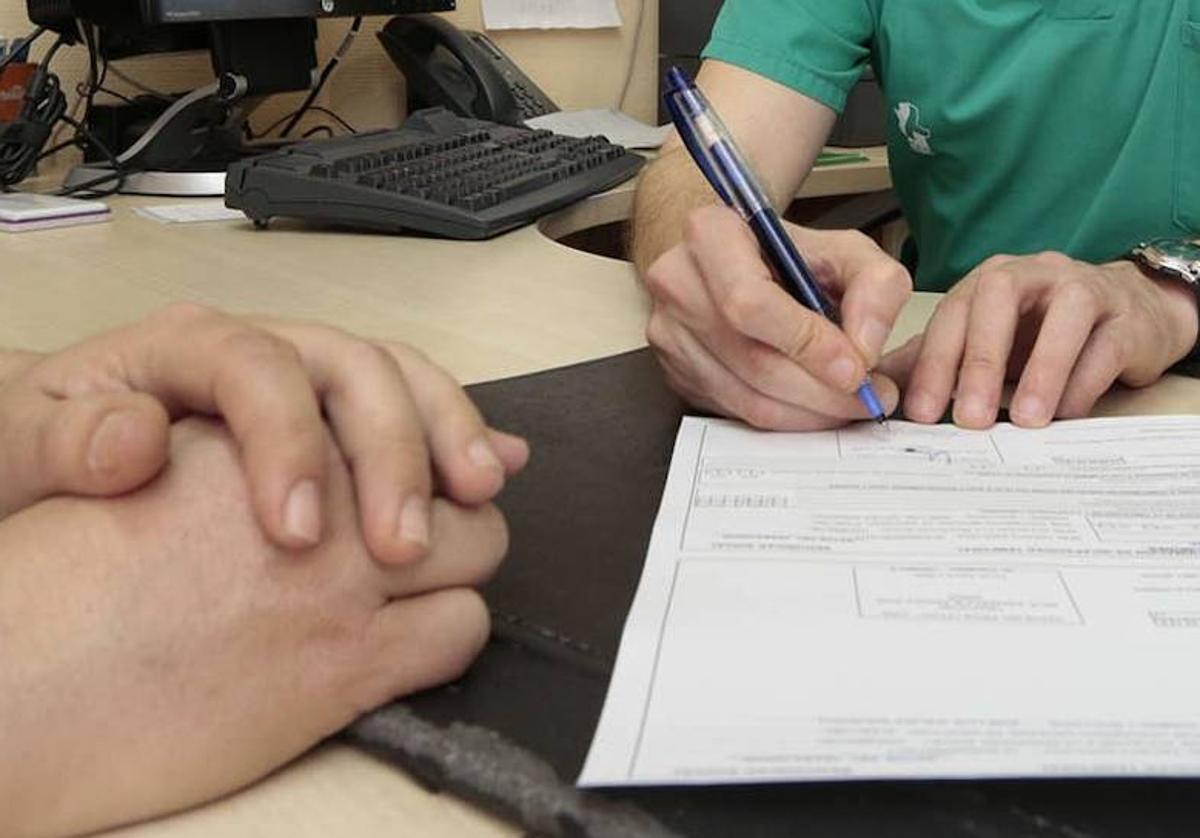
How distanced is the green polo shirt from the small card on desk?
0.56 m

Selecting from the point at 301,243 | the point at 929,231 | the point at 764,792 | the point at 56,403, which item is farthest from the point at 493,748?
the point at 929,231

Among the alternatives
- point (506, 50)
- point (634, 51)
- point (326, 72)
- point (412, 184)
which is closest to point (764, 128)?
point (412, 184)

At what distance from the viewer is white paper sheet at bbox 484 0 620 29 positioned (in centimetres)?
186

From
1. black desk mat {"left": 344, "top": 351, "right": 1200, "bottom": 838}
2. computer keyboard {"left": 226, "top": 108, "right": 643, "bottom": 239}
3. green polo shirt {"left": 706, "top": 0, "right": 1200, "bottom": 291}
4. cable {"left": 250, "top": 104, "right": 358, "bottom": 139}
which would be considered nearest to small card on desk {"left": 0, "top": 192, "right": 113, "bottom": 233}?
computer keyboard {"left": 226, "top": 108, "right": 643, "bottom": 239}

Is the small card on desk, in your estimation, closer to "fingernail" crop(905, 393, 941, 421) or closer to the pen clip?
the pen clip

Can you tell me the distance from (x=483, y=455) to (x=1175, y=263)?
0.53 metres

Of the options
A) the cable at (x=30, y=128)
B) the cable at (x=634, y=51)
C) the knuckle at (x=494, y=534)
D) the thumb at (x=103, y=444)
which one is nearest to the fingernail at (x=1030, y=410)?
the knuckle at (x=494, y=534)

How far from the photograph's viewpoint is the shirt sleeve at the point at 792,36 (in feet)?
3.85

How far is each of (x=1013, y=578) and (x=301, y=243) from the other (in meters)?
0.78

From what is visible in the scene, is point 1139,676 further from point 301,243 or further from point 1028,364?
point 301,243

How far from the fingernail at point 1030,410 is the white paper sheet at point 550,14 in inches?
52.9

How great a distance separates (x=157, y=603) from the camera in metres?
0.37

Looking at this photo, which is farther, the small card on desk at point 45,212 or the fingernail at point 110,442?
the small card on desk at point 45,212

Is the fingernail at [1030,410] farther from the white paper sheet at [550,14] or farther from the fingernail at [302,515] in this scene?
the white paper sheet at [550,14]
